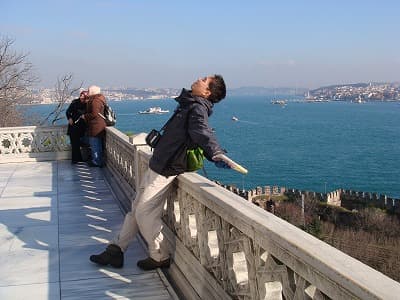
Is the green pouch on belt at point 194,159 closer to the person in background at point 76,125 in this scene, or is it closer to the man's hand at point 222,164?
the man's hand at point 222,164

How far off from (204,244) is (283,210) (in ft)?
199

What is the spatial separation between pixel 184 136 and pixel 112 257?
1594mm

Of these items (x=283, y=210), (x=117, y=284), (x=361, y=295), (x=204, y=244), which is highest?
(x=361, y=295)

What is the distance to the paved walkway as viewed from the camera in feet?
15.8

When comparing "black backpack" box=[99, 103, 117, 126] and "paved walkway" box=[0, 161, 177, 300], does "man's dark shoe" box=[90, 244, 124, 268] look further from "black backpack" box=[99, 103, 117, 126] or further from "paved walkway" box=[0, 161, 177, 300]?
"black backpack" box=[99, 103, 117, 126]

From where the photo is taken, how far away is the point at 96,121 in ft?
38.1

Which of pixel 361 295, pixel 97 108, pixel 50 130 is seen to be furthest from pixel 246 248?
pixel 50 130

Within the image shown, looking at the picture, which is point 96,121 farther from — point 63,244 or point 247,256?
point 247,256

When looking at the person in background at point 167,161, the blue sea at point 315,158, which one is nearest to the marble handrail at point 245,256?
the person in background at point 167,161

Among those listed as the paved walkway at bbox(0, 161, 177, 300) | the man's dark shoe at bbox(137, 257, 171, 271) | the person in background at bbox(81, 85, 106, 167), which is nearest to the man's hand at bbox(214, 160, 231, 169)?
the paved walkway at bbox(0, 161, 177, 300)

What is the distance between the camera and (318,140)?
11894cm

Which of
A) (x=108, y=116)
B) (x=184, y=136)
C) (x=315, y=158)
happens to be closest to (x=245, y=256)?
(x=184, y=136)

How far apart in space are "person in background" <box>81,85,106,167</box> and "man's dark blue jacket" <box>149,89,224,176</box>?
7070 millimetres

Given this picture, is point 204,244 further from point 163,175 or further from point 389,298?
point 389,298
